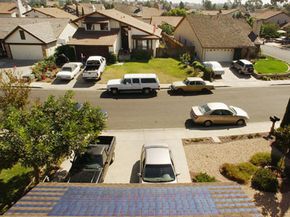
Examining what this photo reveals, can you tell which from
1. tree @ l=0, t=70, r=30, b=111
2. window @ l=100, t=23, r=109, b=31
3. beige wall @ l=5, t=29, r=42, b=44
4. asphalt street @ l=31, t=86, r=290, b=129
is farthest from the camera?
window @ l=100, t=23, r=109, b=31

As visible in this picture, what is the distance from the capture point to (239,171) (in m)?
14.5

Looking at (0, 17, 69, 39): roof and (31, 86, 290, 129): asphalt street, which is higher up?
(0, 17, 69, 39): roof

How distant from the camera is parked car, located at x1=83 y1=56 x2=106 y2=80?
28062mm

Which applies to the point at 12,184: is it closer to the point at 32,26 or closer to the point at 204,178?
the point at 204,178

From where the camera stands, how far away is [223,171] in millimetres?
14719

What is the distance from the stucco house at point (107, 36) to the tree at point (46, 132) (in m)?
23.1

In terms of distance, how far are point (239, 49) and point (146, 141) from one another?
26.3 meters

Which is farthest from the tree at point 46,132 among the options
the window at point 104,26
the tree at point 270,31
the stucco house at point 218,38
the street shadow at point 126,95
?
the tree at point 270,31

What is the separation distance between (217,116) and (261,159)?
5031mm

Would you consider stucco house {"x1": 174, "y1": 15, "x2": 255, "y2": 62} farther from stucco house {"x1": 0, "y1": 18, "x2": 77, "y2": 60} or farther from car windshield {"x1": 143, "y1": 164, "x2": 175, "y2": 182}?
car windshield {"x1": 143, "y1": 164, "x2": 175, "y2": 182}

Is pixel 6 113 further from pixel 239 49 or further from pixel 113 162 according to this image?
pixel 239 49

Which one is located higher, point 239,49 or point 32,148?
point 32,148

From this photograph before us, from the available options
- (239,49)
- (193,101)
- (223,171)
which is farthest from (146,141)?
(239,49)

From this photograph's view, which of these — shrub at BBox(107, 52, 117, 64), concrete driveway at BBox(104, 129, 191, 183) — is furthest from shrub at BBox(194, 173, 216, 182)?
shrub at BBox(107, 52, 117, 64)
